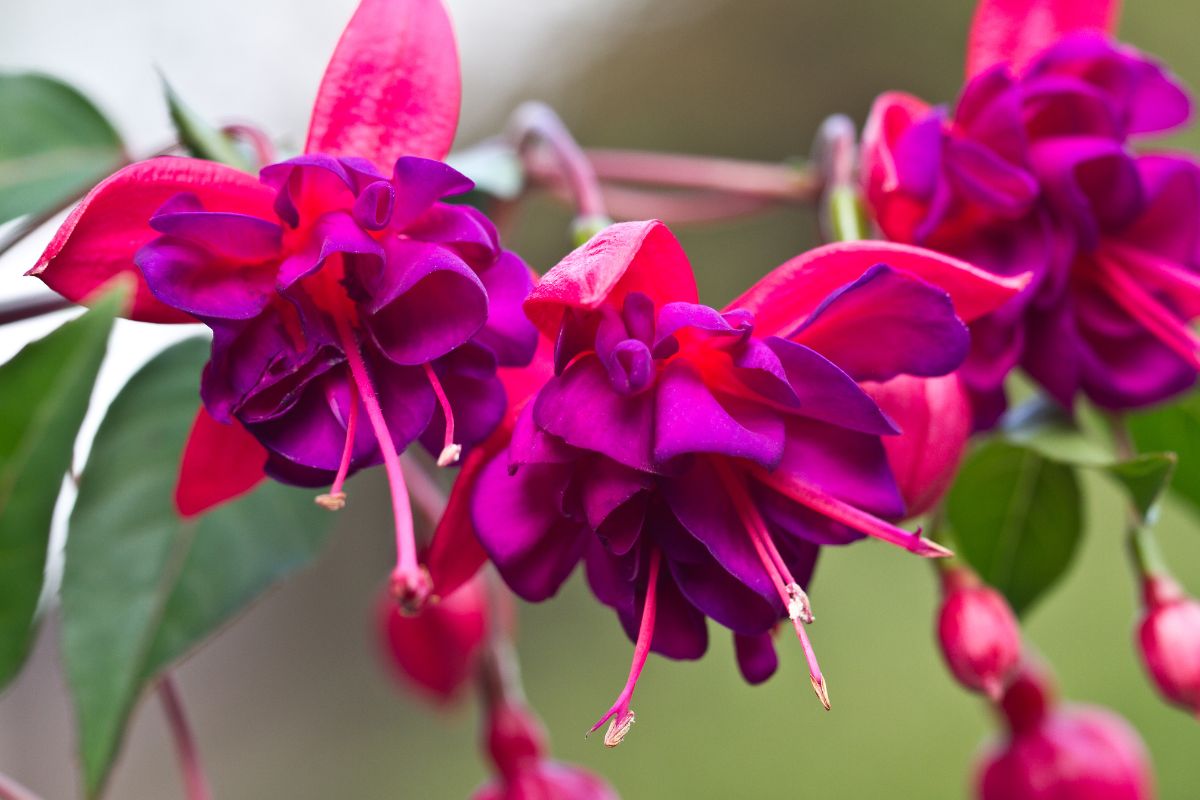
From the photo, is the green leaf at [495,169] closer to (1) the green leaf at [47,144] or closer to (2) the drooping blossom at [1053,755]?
(1) the green leaf at [47,144]

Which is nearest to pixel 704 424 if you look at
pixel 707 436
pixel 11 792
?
pixel 707 436

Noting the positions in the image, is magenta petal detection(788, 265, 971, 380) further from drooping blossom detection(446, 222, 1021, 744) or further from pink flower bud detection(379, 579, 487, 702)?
pink flower bud detection(379, 579, 487, 702)

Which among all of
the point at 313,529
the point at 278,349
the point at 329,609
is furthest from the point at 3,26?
the point at 278,349

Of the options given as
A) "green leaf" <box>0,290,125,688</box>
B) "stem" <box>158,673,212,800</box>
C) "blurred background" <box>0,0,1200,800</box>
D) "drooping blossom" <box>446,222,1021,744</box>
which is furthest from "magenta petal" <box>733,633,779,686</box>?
"blurred background" <box>0,0,1200,800</box>

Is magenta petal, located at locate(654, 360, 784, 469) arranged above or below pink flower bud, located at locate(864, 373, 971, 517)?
above

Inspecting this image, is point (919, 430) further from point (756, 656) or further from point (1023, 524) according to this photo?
point (1023, 524)

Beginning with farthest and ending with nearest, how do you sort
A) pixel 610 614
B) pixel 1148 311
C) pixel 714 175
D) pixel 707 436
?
pixel 610 614, pixel 714 175, pixel 1148 311, pixel 707 436
